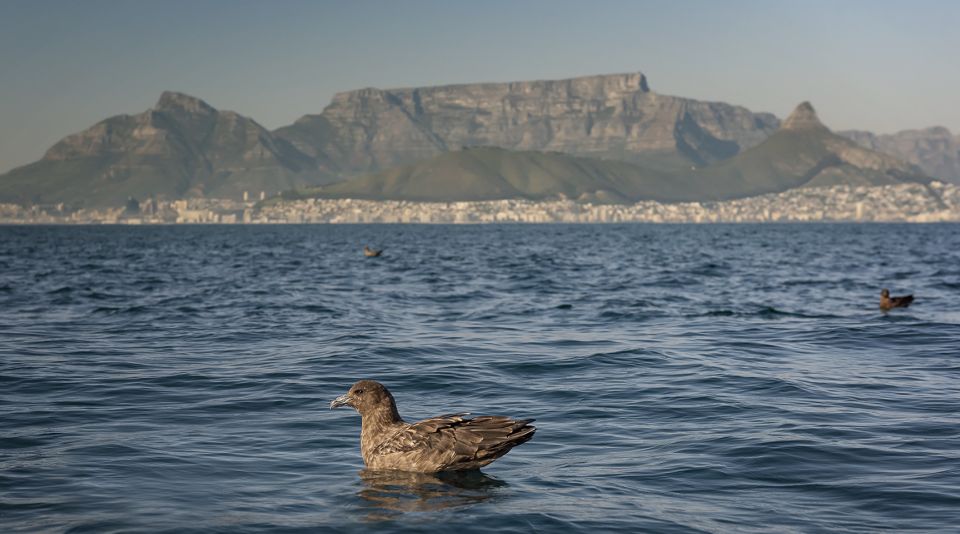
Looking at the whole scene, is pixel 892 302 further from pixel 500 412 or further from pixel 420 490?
pixel 420 490

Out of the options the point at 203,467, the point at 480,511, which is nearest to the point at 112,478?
the point at 203,467

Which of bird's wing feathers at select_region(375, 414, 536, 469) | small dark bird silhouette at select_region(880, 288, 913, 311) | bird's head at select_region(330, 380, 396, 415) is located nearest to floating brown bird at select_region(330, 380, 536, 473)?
bird's wing feathers at select_region(375, 414, 536, 469)

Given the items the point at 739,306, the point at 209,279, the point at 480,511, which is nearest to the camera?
the point at 480,511

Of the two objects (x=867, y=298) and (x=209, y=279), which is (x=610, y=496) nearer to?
(x=867, y=298)

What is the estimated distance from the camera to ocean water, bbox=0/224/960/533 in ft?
33.8

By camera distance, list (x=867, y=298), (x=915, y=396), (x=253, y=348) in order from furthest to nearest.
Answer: (x=867, y=298)
(x=253, y=348)
(x=915, y=396)

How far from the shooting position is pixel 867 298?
38.7 m

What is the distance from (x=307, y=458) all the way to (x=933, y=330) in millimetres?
20907

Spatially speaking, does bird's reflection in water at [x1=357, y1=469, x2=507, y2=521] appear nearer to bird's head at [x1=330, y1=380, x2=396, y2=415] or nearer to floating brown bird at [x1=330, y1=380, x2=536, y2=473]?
floating brown bird at [x1=330, y1=380, x2=536, y2=473]

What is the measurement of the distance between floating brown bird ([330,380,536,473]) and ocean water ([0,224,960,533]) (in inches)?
8.8

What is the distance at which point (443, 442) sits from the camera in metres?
11.8

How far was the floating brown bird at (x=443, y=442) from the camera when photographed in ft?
38.1

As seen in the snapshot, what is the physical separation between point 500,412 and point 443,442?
4.04 meters

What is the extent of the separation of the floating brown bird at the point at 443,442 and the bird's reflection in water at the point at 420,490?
0.44 ft
